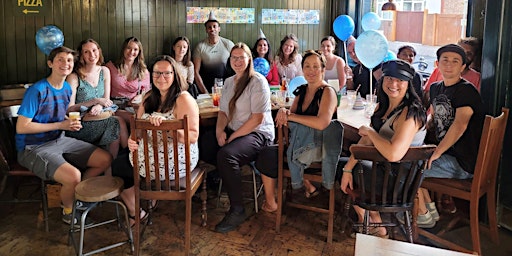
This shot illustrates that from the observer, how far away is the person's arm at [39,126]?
2.97 meters

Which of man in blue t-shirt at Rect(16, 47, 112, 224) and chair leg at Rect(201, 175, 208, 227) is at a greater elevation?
man in blue t-shirt at Rect(16, 47, 112, 224)

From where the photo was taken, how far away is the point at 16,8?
14.8ft

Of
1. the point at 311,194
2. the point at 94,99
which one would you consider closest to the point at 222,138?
the point at 311,194

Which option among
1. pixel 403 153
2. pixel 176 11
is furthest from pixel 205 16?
pixel 403 153

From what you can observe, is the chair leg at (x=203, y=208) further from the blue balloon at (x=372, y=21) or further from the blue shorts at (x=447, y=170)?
the blue balloon at (x=372, y=21)

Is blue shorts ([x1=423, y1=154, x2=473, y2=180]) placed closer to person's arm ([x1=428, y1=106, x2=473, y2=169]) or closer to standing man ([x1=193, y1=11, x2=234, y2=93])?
person's arm ([x1=428, y1=106, x2=473, y2=169])

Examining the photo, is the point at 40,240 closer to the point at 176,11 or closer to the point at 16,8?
the point at 16,8

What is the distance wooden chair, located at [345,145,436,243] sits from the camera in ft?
7.83

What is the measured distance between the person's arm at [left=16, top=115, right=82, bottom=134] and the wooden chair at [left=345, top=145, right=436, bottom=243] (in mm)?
1804

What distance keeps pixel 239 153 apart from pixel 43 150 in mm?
1263

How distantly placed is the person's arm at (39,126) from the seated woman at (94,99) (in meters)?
0.38

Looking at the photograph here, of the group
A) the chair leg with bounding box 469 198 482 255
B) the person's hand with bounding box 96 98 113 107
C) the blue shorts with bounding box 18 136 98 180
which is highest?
the person's hand with bounding box 96 98 113 107

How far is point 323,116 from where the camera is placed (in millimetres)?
→ 2906

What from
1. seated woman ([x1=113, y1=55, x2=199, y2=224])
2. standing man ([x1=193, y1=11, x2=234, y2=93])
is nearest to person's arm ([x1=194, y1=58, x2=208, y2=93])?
Result: standing man ([x1=193, y1=11, x2=234, y2=93])
